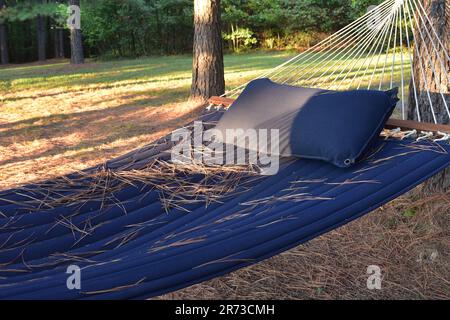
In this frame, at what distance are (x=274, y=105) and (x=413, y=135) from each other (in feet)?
1.89

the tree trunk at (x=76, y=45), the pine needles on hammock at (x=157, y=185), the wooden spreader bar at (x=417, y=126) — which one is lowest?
the pine needles on hammock at (x=157, y=185)

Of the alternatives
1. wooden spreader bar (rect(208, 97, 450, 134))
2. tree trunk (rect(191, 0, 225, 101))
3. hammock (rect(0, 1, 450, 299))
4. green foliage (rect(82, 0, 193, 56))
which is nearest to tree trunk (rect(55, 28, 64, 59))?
green foliage (rect(82, 0, 193, 56))

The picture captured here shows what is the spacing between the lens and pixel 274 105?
2.15m

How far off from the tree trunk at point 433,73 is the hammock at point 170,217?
1.49ft

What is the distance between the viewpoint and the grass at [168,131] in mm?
1922

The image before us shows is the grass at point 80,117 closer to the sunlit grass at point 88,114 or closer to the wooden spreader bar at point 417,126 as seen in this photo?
the sunlit grass at point 88,114

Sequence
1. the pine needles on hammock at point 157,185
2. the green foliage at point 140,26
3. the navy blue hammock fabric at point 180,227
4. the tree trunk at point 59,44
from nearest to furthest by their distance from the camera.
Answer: the navy blue hammock fabric at point 180,227
the pine needles on hammock at point 157,185
the green foliage at point 140,26
the tree trunk at point 59,44

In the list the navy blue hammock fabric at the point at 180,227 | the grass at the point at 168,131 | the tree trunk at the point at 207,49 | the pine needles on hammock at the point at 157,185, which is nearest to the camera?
the navy blue hammock fabric at the point at 180,227

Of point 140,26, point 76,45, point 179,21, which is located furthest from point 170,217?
point 140,26

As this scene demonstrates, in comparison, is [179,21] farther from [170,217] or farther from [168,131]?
[170,217]

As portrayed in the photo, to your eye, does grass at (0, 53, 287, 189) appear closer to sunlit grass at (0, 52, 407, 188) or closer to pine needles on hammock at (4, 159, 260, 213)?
sunlit grass at (0, 52, 407, 188)

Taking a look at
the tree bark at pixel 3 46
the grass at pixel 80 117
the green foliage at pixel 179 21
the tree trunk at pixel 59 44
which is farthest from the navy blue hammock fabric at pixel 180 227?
the tree trunk at pixel 59 44
